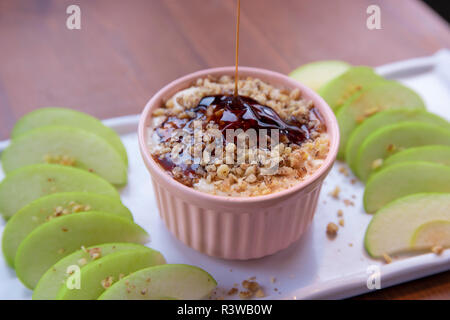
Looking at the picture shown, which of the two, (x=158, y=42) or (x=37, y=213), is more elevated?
(x=158, y=42)

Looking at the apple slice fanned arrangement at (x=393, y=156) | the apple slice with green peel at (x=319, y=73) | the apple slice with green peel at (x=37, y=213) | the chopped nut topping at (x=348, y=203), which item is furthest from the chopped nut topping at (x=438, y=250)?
the apple slice with green peel at (x=37, y=213)

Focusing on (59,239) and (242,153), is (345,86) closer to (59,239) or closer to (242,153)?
(242,153)

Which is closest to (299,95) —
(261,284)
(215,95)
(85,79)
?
(215,95)

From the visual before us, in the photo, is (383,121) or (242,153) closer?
(242,153)

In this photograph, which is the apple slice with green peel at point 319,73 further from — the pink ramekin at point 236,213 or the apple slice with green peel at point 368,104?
the pink ramekin at point 236,213

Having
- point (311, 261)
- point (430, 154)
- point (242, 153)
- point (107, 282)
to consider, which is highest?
point (242, 153)

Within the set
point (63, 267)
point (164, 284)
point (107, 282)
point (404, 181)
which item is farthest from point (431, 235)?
point (63, 267)
